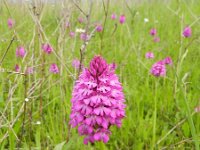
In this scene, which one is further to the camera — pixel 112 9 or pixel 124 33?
pixel 112 9

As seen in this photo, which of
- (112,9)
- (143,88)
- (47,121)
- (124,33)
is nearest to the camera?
(47,121)

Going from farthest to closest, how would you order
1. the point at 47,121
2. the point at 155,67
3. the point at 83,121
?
1. the point at 155,67
2. the point at 47,121
3. the point at 83,121

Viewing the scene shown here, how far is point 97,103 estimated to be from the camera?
1.22 m

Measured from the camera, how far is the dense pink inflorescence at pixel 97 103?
123 centimetres

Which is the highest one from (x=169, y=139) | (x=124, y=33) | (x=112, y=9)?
(x=112, y=9)

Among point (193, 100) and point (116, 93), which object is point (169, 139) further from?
point (116, 93)

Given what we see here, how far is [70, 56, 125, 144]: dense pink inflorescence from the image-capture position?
4.04ft

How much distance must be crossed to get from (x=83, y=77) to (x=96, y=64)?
0.07 m

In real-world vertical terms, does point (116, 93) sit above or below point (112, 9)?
below

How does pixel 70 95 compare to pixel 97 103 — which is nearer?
pixel 97 103

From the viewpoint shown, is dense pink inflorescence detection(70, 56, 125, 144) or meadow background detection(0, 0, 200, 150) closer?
dense pink inflorescence detection(70, 56, 125, 144)

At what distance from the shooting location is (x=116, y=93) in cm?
128

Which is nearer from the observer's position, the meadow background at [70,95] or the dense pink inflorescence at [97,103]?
the dense pink inflorescence at [97,103]

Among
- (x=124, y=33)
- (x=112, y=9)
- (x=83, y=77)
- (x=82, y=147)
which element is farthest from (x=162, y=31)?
(x=83, y=77)
